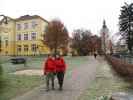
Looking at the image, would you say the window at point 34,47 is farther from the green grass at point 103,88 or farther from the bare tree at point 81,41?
the green grass at point 103,88

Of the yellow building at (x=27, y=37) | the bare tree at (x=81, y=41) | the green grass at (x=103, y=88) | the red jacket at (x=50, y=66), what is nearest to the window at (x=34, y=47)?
the yellow building at (x=27, y=37)

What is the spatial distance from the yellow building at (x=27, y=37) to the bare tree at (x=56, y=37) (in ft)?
38.6

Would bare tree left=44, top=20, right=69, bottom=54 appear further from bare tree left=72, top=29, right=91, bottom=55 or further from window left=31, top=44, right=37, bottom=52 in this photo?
bare tree left=72, top=29, right=91, bottom=55

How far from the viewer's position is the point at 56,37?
83938mm

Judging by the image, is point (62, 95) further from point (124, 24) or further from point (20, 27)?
point (20, 27)

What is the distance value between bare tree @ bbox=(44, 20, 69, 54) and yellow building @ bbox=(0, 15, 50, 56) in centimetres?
1177

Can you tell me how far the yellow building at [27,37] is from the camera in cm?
10031

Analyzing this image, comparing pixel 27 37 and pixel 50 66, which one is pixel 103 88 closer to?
pixel 50 66

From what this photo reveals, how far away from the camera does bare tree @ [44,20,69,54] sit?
273 feet

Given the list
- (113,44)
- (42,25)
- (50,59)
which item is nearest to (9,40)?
(42,25)

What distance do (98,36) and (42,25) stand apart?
30486 millimetres

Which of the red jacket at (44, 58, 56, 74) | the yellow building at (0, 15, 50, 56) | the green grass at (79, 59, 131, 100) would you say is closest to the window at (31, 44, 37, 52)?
the yellow building at (0, 15, 50, 56)

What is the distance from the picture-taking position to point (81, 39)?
357 feet

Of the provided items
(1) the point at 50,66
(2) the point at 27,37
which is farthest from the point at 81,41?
(1) the point at 50,66
